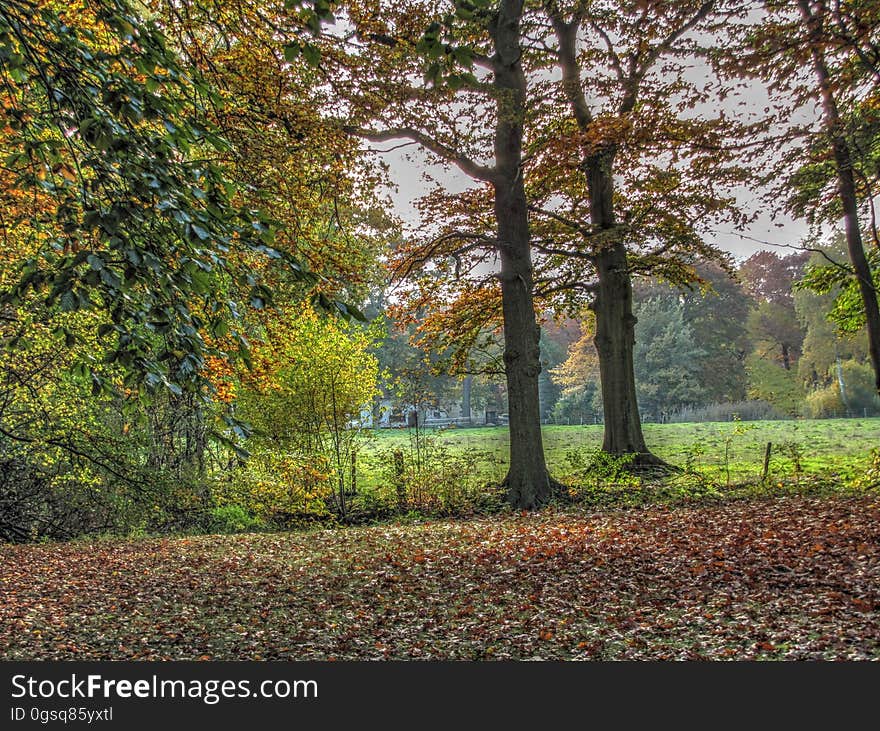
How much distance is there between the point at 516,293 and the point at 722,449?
12706 mm

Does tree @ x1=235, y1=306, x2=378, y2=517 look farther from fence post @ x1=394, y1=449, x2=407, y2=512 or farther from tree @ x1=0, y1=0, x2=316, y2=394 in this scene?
tree @ x1=0, y1=0, x2=316, y2=394

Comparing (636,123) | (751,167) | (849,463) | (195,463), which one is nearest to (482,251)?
(636,123)

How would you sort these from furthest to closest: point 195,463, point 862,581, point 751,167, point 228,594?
point 195,463 → point 751,167 → point 228,594 → point 862,581

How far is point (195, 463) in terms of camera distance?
12.6m

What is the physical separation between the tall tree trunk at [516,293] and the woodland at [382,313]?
0.07 metres

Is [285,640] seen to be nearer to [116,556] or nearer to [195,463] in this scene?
[116,556]

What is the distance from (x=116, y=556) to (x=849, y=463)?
16.0m

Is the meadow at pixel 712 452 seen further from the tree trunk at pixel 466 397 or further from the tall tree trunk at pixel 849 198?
the tree trunk at pixel 466 397

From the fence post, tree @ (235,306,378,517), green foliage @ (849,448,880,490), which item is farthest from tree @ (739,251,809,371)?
tree @ (235,306,378,517)

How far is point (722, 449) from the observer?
20984mm

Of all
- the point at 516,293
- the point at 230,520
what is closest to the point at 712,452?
the point at 516,293

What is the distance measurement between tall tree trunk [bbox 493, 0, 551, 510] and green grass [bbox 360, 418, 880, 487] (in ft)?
4.57

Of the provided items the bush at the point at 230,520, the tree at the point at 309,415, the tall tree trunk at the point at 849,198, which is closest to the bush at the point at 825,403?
the tall tree trunk at the point at 849,198

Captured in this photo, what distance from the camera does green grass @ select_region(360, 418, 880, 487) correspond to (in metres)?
13.2
